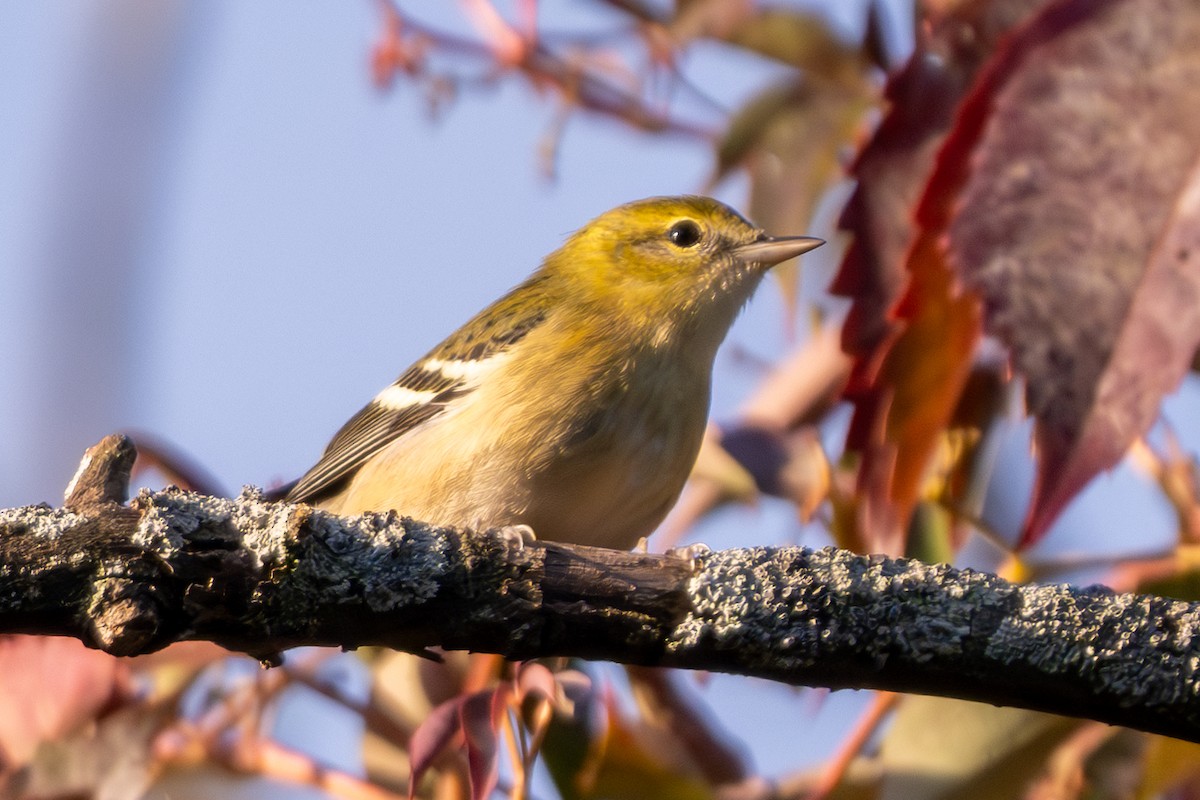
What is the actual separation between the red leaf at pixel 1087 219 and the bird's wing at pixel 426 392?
8.07 ft

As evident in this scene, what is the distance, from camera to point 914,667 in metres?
2.46

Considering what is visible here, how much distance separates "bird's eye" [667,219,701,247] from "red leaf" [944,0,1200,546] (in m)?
2.76

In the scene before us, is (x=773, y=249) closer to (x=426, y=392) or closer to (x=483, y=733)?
(x=426, y=392)

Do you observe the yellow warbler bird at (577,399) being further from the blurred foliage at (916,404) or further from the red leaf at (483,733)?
the red leaf at (483,733)

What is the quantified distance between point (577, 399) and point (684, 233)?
1.40 m

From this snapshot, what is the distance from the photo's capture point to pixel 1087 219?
2402 millimetres

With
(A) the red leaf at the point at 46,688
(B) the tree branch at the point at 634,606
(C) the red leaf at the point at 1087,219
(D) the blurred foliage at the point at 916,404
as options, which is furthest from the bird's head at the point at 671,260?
(A) the red leaf at the point at 46,688

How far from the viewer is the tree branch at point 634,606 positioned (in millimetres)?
2215

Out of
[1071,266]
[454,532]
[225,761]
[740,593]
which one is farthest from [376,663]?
[1071,266]

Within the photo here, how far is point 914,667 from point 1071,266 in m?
0.76

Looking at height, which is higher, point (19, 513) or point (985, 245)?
point (985, 245)

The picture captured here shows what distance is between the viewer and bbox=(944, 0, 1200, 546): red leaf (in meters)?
2.30

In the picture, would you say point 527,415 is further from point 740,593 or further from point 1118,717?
point 1118,717

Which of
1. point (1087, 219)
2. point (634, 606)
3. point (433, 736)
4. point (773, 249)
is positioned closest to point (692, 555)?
point (634, 606)
